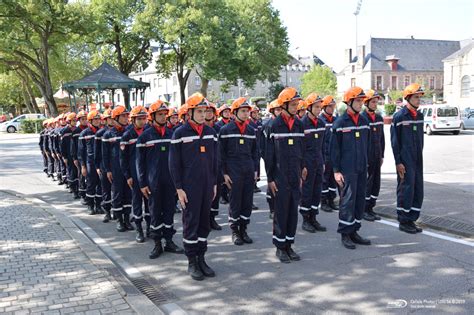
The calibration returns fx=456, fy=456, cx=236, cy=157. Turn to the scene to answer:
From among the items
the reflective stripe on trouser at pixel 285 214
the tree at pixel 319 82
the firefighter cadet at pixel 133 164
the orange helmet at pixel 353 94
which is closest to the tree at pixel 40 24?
the firefighter cadet at pixel 133 164

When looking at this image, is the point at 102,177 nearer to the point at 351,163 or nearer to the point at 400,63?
the point at 351,163

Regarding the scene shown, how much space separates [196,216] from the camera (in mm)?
5758

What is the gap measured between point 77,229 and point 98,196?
177 centimetres

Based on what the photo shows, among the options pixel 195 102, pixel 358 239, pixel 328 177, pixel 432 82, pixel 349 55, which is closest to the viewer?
pixel 195 102

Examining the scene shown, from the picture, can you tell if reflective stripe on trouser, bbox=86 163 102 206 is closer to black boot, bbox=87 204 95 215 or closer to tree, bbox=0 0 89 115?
black boot, bbox=87 204 95 215

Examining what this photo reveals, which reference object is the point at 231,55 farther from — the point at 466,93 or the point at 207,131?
the point at 466,93

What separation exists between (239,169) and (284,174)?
113 cm

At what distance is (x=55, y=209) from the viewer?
9.74 m

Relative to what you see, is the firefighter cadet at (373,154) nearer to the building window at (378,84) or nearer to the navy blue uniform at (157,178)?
the navy blue uniform at (157,178)

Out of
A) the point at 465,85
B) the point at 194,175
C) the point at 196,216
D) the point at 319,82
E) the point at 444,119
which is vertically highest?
the point at 319,82

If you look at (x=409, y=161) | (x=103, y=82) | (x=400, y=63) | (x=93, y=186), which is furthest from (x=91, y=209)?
(x=400, y=63)

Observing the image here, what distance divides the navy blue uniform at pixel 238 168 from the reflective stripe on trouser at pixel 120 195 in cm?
196

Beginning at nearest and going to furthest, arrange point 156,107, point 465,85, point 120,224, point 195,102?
1. point 195,102
2. point 156,107
3. point 120,224
4. point 465,85

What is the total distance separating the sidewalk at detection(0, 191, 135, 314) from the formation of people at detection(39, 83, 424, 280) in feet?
3.64
